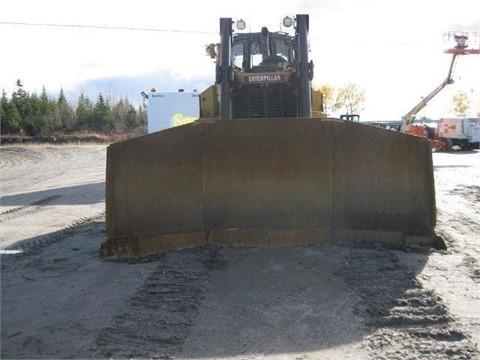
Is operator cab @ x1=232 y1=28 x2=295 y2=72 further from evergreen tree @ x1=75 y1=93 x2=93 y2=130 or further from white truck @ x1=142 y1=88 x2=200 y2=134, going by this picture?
evergreen tree @ x1=75 y1=93 x2=93 y2=130

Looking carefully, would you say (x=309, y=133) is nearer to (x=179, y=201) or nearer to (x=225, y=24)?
(x=179, y=201)

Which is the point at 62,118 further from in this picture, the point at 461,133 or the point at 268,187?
the point at 268,187

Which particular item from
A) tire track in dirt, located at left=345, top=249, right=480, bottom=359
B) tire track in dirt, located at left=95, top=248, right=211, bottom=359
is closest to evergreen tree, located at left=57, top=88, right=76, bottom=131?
tire track in dirt, located at left=95, top=248, right=211, bottom=359

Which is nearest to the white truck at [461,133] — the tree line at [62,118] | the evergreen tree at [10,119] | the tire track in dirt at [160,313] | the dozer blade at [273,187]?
→ the tree line at [62,118]

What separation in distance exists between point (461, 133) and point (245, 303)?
29543mm

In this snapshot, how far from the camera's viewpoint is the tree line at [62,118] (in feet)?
151

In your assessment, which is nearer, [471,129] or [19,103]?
[471,129]

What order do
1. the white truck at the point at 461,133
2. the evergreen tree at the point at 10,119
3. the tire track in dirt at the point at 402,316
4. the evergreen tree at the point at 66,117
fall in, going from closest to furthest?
the tire track in dirt at the point at 402,316 → the white truck at the point at 461,133 → the evergreen tree at the point at 10,119 → the evergreen tree at the point at 66,117

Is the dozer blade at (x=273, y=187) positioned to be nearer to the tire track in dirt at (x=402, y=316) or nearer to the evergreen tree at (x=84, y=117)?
the tire track in dirt at (x=402, y=316)

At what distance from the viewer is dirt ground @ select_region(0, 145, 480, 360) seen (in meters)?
3.64

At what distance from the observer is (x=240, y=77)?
7.70 metres

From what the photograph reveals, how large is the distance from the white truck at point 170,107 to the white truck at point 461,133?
57.3 feet

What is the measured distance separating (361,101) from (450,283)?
57.1m

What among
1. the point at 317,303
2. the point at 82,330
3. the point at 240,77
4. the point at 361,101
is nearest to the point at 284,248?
the point at 317,303
